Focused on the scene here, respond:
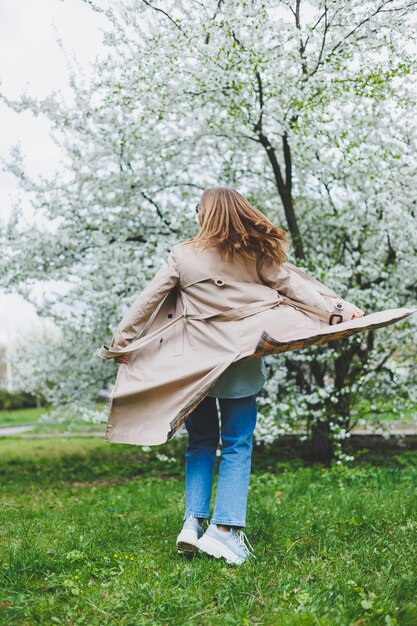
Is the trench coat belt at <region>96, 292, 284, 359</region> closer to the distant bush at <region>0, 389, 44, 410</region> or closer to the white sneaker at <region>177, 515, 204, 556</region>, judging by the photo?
the white sneaker at <region>177, 515, 204, 556</region>

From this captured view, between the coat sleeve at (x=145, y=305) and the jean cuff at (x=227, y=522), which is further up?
the coat sleeve at (x=145, y=305)

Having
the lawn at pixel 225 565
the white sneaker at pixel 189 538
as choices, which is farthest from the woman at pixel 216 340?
the lawn at pixel 225 565

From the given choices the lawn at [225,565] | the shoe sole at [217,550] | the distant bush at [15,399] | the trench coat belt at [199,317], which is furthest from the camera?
the distant bush at [15,399]

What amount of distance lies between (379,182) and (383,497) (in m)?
3.22

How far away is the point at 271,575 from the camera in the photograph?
2904mm

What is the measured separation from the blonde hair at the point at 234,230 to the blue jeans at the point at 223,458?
76 cm

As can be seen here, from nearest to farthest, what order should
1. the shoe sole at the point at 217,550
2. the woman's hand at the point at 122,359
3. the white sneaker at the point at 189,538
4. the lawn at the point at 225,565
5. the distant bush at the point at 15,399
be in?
the lawn at the point at 225,565 < the shoe sole at the point at 217,550 < the white sneaker at the point at 189,538 < the woman's hand at the point at 122,359 < the distant bush at the point at 15,399

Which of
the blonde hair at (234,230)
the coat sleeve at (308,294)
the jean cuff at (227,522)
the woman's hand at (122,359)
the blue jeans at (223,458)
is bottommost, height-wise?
the jean cuff at (227,522)

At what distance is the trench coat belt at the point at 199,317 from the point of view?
10.8 ft

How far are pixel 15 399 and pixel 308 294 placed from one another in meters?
30.6

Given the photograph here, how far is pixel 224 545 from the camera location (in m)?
3.14

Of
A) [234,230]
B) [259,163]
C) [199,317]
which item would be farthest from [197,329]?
[259,163]

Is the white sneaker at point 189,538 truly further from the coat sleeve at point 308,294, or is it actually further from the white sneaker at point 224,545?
the coat sleeve at point 308,294

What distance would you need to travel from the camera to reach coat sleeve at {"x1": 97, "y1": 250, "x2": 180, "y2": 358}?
337cm
